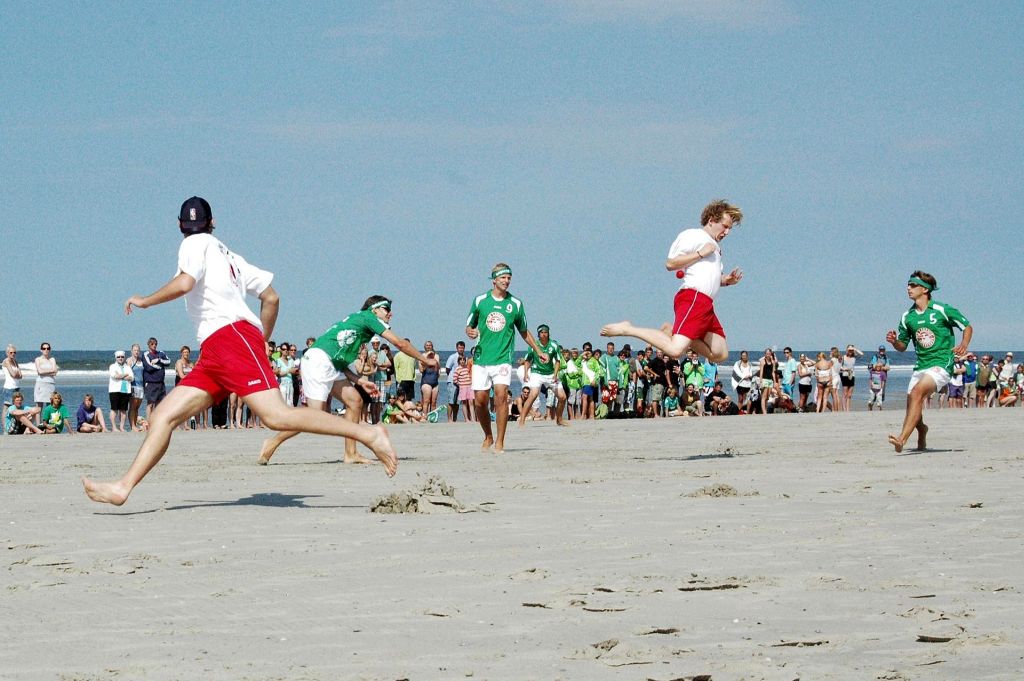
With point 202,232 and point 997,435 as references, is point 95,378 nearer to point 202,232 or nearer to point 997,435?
point 997,435

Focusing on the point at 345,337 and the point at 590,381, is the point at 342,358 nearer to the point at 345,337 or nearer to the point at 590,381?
the point at 345,337

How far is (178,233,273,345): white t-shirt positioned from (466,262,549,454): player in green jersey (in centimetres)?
573

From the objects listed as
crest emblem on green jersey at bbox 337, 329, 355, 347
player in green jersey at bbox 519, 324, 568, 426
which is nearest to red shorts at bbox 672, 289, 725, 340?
crest emblem on green jersey at bbox 337, 329, 355, 347

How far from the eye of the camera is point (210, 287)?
768 centimetres

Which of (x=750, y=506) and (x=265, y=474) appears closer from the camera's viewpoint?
(x=750, y=506)

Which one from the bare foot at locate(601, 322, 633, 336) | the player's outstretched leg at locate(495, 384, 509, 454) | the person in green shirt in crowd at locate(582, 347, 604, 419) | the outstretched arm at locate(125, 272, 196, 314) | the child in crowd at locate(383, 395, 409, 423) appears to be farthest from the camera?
the person in green shirt in crowd at locate(582, 347, 604, 419)

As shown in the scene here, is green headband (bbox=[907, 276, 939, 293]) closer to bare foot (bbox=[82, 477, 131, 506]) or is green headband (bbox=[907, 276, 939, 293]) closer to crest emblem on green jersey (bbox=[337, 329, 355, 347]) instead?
crest emblem on green jersey (bbox=[337, 329, 355, 347])

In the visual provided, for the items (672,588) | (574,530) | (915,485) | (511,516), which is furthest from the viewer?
(915,485)

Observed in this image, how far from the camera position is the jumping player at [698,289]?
11367 mm

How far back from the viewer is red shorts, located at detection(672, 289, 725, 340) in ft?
37.7

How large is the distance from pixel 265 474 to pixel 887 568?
6446 millimetres

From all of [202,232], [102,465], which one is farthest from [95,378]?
[202,232]

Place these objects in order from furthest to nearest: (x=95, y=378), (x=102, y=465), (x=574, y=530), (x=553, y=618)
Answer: (x=95, y=378), (x=102, y=465), (x=574, y=530), (x=553, y=618)

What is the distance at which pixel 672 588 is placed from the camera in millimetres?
5148
